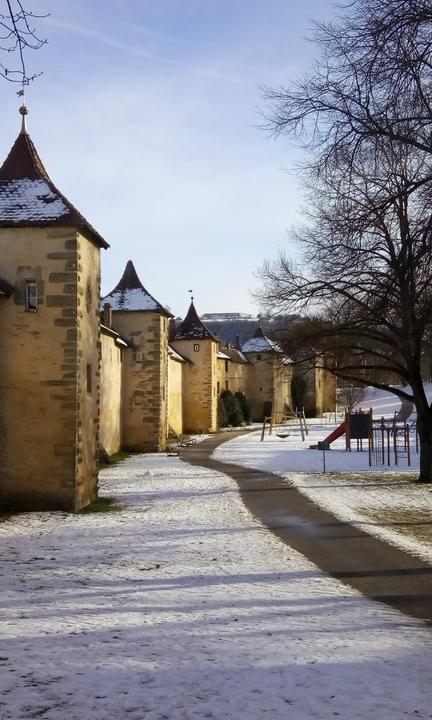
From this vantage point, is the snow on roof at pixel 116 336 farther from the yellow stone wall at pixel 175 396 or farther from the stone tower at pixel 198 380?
the stone tower at pixel 198 380

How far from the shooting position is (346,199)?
40.7 feet

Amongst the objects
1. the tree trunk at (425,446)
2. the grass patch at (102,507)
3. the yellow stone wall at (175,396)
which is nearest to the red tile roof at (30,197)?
the grass patch at (102,507)

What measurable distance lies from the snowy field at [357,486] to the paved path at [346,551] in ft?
1.32

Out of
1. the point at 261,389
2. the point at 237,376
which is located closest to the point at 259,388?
the point at 261,389

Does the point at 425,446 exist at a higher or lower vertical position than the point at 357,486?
higher

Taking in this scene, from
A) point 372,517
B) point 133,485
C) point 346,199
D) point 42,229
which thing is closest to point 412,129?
point 346,199

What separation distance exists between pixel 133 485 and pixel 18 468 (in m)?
4.74

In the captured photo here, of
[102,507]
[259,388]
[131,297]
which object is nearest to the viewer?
[102,507]

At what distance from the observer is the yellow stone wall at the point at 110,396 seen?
2852 cm

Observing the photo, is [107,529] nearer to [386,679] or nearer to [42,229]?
[42,229]

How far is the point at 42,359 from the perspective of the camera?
16.2 meters

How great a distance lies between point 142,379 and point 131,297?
12.5 feet

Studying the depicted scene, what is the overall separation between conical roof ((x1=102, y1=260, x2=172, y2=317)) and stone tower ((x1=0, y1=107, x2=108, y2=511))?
17478 millimetres

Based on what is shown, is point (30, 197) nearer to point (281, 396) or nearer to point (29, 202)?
point (29, 202)
